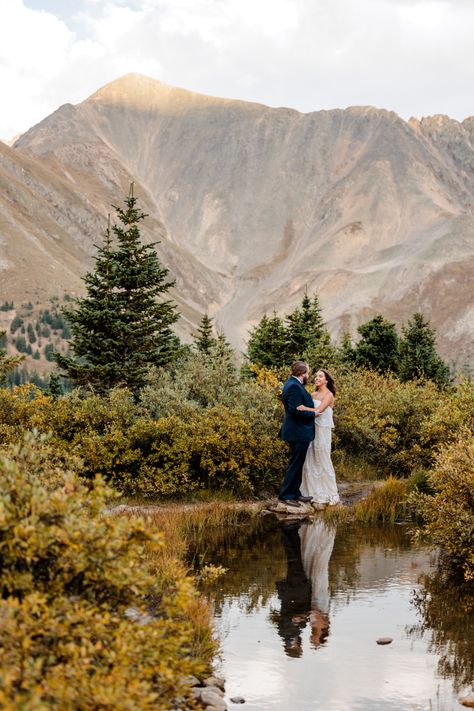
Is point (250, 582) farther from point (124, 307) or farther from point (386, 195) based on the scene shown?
point (386, 195)

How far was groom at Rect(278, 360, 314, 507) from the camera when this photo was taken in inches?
555

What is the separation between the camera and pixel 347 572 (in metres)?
10.4

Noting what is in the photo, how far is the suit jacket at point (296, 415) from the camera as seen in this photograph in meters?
14.1

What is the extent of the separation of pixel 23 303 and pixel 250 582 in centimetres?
13237

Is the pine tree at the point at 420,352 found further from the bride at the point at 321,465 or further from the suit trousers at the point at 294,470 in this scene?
the suit trousers at the point at 294,470

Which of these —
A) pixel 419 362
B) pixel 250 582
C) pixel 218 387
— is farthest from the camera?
pixel 419 362

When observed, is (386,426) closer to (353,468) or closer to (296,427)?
(353,468)

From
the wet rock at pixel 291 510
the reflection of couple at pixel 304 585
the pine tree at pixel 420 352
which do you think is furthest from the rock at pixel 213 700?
the pine tree at pixel 420 352

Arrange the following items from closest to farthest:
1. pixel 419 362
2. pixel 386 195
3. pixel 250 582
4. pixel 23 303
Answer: pixel 250 582 → pixel 419 362 → pixel 23 303 → pixel 386 195

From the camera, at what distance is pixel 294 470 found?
14375 mm

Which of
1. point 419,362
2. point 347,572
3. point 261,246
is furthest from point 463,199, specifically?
point 347,572

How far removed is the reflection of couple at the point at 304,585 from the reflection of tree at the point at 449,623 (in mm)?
1041

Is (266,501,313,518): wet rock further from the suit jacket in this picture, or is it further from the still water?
the still water

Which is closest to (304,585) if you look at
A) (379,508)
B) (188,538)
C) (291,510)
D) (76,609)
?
(188,538)
